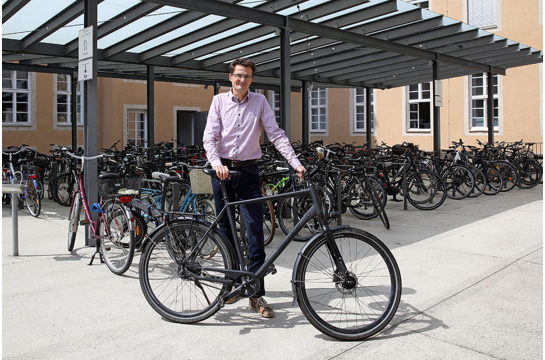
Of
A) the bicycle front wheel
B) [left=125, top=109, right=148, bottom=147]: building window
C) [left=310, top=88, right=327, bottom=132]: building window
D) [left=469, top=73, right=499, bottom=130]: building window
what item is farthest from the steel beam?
[left=310, top=88, right=327, bottom=132]: building window

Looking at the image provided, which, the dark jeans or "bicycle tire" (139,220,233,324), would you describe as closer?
"bicycle tire" (139,220,233,324)

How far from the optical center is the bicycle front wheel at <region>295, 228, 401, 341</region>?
127 inches

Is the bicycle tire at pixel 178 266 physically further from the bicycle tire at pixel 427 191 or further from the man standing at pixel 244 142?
the bicycle tire at pixel 427 191

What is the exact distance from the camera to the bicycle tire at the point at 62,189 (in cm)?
934

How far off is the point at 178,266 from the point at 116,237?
1476mm

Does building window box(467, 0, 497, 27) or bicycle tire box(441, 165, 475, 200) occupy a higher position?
building window box(467, 0, 497, 27)

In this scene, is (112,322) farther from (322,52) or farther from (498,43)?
(498,43)

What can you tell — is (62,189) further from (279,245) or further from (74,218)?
(279,245)

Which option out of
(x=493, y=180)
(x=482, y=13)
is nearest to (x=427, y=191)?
(x=493, y=180)

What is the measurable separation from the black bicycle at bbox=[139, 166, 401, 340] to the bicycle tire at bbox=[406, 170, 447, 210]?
506cm

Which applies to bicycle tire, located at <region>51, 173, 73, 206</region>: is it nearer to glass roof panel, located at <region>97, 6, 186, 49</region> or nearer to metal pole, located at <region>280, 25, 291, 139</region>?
glass roof panel, located at <region>97, 6, 186, 49</region>

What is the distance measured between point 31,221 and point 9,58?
4.60 meters

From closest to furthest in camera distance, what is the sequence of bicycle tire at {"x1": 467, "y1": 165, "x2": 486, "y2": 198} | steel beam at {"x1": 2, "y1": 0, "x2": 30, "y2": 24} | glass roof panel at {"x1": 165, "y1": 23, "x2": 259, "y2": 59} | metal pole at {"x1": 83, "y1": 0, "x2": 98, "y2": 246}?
metal pole at {"x1": 83, "y1": 0, "x2": 98, "y2": 246}
steel beam at {"x1": 2, "y1": 0, "x2": 30, "y2": 24}
glass roof panel at {"x1": 165, "y1": 23, "x2": 259, "y2": 59}
bicycle tire at {"x1": 467, "y1": 165, "x2": 486, "y2": 198}

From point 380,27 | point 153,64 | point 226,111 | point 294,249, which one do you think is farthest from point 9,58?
point 226,111
